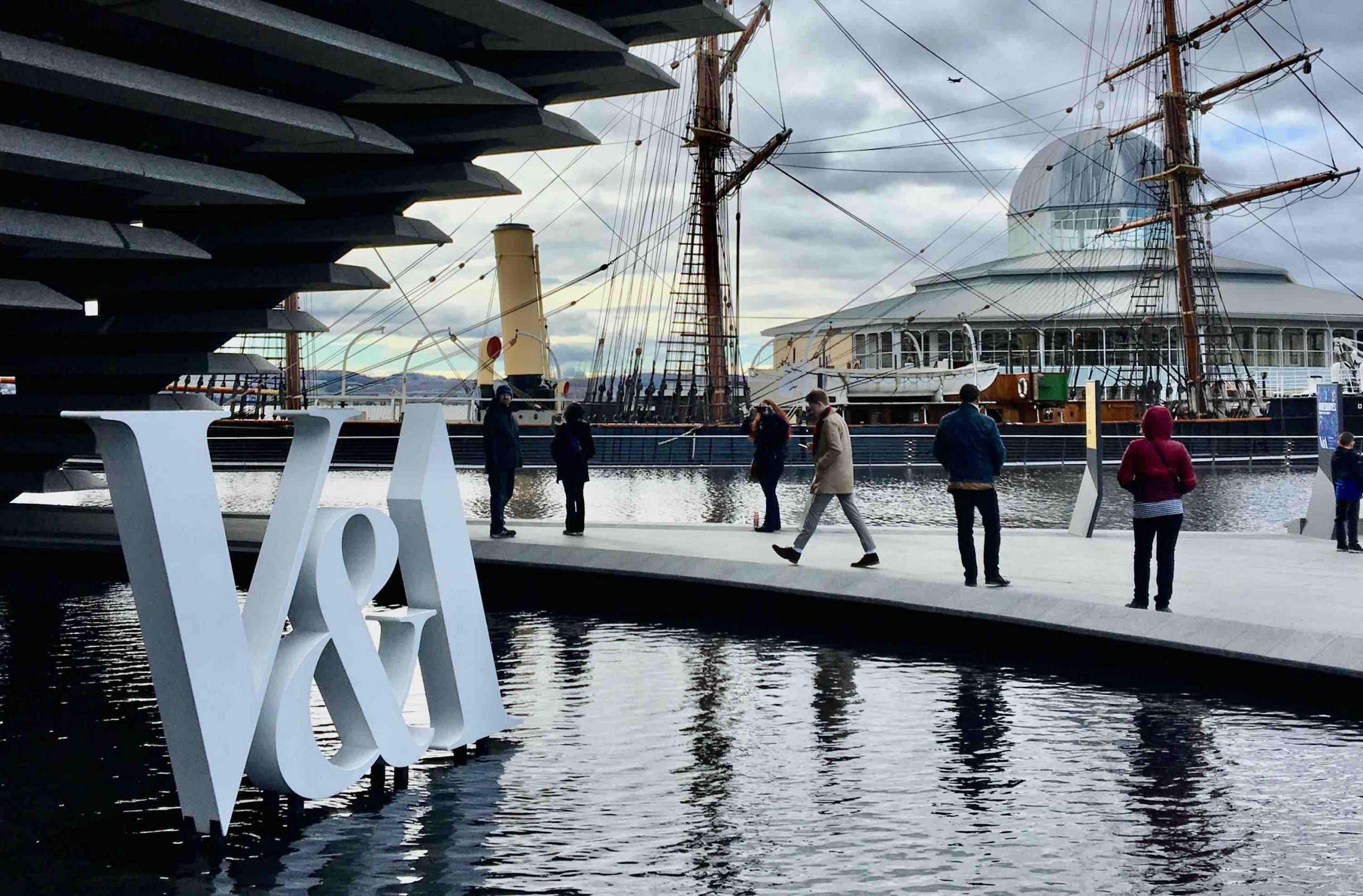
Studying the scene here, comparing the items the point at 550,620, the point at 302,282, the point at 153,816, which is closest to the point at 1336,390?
the point at 550,620

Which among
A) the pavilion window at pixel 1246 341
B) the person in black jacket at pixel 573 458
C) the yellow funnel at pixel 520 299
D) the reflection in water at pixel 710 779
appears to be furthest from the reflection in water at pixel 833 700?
the pavilion window at pixel 1246 341

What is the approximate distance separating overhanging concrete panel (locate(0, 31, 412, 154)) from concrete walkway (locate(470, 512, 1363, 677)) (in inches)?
159

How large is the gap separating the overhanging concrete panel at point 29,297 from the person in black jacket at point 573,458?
5.12m

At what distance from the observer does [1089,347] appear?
67.5m

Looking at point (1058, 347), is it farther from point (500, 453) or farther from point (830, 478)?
point (830, 478)

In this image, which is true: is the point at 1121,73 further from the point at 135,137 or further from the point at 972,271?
the point at 135,137

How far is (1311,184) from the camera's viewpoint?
Answer: 48906 millimetres

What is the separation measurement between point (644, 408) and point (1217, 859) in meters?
50.2

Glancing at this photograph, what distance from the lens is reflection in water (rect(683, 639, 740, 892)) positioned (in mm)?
5375

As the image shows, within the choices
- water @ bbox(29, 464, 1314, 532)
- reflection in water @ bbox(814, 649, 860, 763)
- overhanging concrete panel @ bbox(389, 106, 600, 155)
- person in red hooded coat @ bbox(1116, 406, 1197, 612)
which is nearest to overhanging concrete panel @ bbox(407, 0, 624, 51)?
overhanging concrete panel @ bbox(389, 106, 600, 155)

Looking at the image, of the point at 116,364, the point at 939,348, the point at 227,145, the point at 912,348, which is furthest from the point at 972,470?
the point at 939,348

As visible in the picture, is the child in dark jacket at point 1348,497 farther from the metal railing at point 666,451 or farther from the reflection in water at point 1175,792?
the metal railing at point 666,451

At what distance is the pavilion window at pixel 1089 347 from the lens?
6531 cm

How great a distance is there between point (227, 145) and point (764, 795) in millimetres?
7997
